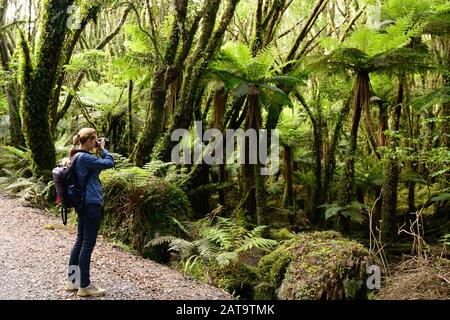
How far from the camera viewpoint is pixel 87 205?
11.9 ft

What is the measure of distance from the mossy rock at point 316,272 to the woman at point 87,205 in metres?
1.61

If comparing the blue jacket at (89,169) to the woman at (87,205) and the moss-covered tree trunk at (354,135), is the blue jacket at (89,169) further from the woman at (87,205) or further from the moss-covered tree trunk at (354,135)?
the moss-covered tree trunk at (354,135)

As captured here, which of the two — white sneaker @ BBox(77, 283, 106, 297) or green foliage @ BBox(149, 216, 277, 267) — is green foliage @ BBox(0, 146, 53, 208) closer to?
green foliage @ BBox(149, 216, 277, 267)

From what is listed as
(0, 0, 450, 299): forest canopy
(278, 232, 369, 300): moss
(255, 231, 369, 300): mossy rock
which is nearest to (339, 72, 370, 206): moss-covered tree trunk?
(0, 0, 450, 299): forest canopy

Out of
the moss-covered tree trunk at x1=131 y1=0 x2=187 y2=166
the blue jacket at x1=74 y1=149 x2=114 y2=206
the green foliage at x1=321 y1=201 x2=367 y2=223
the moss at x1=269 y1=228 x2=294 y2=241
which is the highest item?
the moss-covered tree trunk at x1=131 y1=0 x2=187 y2=166

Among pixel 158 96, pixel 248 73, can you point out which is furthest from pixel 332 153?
pixel 158 96

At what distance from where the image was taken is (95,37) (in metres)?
14.0

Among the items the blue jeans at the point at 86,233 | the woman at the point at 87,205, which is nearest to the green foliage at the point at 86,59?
the woman at the point at 87,205

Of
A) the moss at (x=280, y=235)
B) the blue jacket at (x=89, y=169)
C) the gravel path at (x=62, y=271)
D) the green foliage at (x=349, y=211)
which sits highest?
the blue jacket at (x=89, y=169)

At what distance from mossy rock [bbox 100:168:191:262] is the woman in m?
1.65

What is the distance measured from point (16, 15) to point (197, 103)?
8348mm

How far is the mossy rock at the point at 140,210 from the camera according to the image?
5.53m

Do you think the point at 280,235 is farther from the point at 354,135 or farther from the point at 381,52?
the point at 381,52

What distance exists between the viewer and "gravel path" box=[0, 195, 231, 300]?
398 centimetres
